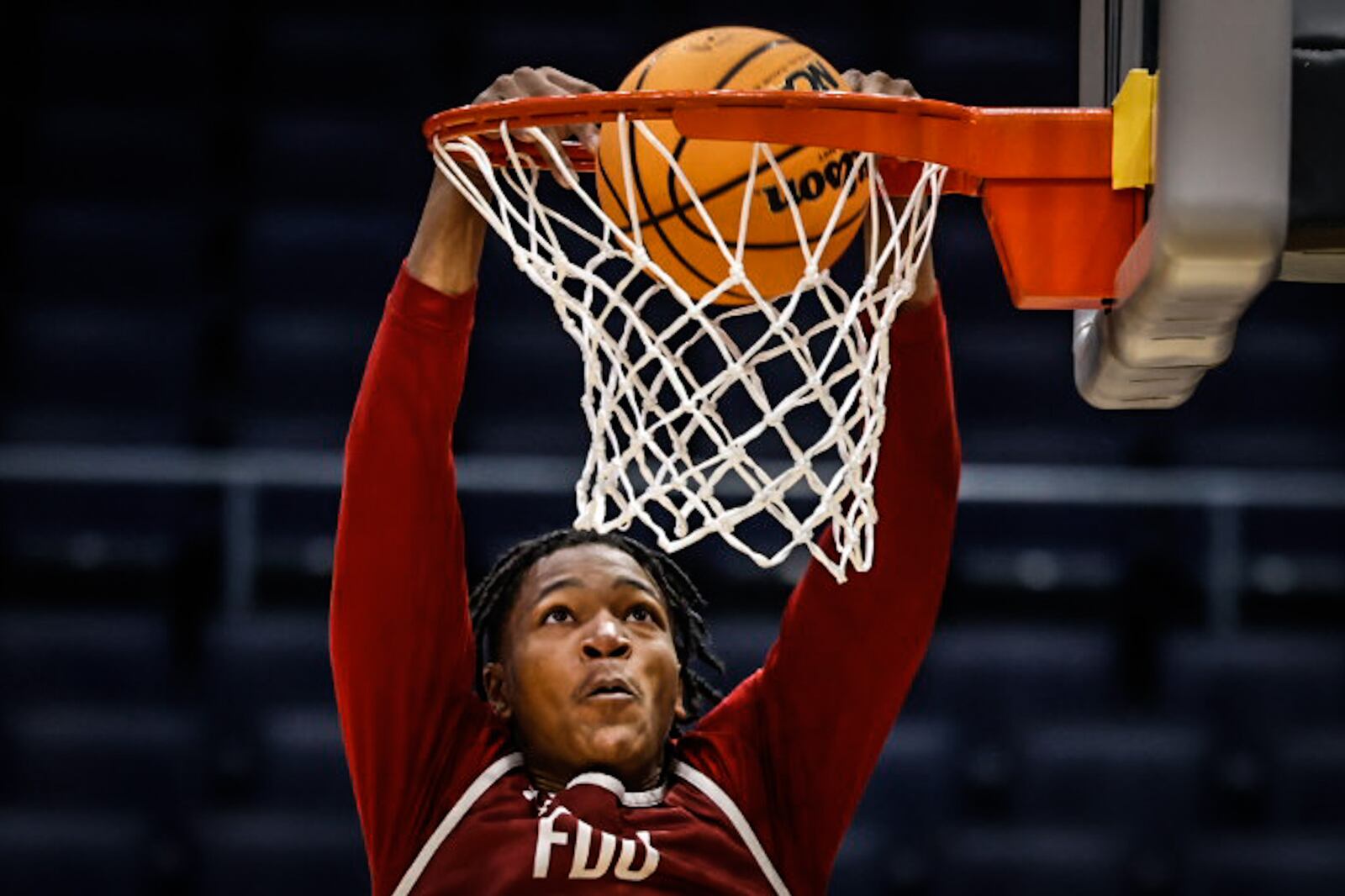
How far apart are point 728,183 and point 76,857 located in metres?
2.64

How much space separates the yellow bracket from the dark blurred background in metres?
2.14

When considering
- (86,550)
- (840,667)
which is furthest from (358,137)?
(840,667)

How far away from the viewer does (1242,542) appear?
4277 mm

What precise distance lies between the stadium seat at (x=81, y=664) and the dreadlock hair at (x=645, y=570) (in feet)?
5.87

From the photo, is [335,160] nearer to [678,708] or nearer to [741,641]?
[741,641]

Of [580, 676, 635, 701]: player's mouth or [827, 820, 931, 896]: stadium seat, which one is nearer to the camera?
[580, 676, 635, 701]: player's mouth

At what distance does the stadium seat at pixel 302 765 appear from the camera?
3957mm

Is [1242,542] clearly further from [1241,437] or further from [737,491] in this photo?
[737,491]

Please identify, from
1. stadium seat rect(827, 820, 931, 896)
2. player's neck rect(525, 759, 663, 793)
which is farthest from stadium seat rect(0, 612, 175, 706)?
player's neck rect(525, 759, 663, 793)

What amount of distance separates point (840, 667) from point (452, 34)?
341 centimetres

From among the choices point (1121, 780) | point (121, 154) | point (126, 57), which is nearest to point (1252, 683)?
point (1121, 780)

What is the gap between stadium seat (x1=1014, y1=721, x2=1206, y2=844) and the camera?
3992 millimetres

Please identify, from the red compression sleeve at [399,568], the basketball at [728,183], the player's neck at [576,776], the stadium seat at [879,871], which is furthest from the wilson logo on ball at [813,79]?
the stadium seat at [879,871]

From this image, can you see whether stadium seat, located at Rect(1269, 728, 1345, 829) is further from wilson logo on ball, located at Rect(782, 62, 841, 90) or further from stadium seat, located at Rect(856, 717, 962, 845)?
wilson logo on ball, located at Rect(782, 62, 841, 90)
